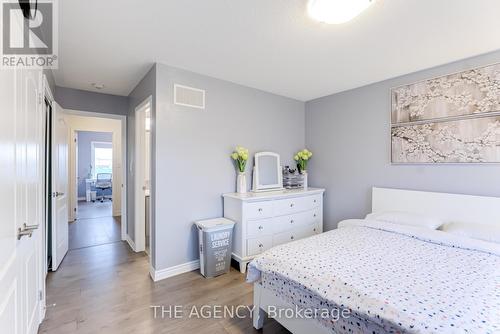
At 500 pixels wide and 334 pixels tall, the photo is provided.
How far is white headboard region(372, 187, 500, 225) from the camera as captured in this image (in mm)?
2331

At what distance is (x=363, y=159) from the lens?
11.2 feet

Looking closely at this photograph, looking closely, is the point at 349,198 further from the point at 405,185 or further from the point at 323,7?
the point at 323,7

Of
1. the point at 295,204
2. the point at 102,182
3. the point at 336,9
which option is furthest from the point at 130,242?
the point at 102,182

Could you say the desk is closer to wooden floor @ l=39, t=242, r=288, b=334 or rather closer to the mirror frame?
wooden floor @ l=39, t=242, r=288, b=334

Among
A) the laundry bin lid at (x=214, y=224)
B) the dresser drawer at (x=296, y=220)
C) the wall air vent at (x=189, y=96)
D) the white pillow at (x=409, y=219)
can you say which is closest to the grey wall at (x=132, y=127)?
the wall air vent at (x=189, y=96)

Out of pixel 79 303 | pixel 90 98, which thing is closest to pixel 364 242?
pixel 79 303

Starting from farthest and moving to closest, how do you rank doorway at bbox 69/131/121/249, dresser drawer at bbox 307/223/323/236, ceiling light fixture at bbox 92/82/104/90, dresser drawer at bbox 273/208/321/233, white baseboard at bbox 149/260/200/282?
doorway at bbox 69/131/121/249, dresser drawer at bbox 307/223/323/236, ceiling light fixture at bbox 92/82/104/90, dresser drawer at bbox 273/208/321/233, white baseboard at bbox 149/260/200/282

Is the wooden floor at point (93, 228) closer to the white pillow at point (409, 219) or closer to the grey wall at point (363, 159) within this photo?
the grey wall at point (363, 159)

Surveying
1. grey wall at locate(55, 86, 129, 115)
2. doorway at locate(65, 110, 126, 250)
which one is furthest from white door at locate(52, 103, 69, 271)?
doorway at locate(65, 110, 126, 250)

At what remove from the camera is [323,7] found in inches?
64.0

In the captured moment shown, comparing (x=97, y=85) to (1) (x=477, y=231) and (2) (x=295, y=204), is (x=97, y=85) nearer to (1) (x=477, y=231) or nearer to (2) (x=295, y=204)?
(2) (x=295, y=204)

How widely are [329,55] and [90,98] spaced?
3.53 metres

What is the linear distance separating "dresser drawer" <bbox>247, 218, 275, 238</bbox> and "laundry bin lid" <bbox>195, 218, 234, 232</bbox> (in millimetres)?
235

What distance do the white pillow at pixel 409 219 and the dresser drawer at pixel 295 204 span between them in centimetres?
96
